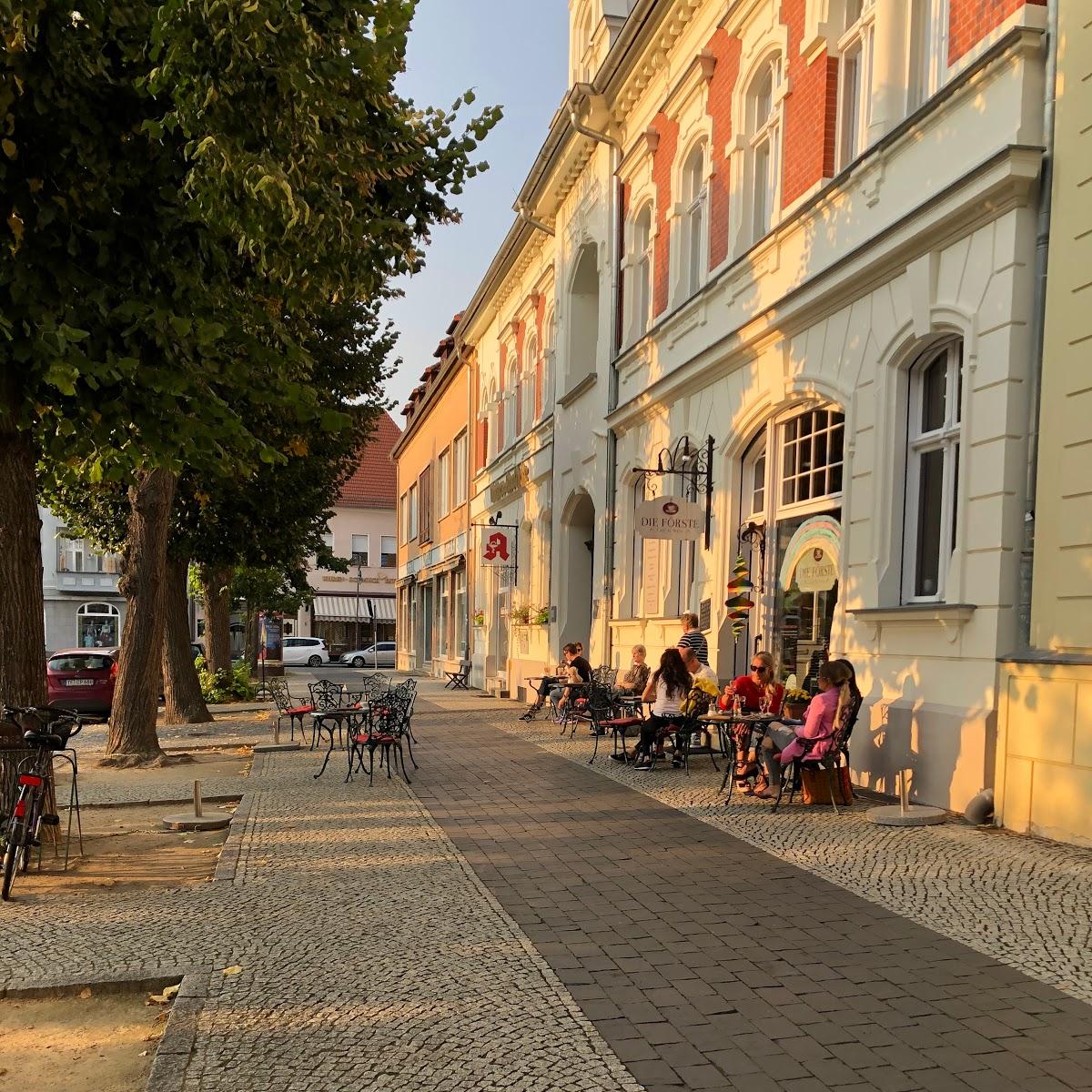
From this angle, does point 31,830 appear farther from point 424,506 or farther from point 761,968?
point 424,506

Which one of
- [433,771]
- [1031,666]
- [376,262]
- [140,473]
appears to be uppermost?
[376,262]

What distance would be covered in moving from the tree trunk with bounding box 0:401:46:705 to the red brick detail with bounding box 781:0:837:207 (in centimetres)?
826

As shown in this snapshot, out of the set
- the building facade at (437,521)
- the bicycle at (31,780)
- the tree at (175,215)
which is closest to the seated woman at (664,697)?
the tree at (175,215)

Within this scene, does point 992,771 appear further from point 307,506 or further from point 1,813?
point 307,506

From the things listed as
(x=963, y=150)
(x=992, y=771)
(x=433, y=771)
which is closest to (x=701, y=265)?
(x=963, y=150)

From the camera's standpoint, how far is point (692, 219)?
51.1ft

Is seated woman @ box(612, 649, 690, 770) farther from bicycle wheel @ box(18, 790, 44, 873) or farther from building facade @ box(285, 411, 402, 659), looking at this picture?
building facade @ box(285, 411, 402, 659)

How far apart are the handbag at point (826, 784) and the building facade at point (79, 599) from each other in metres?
50.9

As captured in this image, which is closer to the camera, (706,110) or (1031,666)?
(1031,666)

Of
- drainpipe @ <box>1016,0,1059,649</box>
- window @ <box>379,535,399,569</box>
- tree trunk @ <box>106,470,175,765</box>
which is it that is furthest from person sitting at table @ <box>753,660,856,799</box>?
window @ <box>379,535,399,569</box>

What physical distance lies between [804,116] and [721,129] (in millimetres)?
2572

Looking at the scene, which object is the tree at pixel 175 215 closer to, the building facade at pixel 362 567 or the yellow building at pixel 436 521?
the yellow building at pixel 436 521

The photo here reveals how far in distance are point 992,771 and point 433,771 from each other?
6004 mm

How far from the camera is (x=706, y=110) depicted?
14.7m
